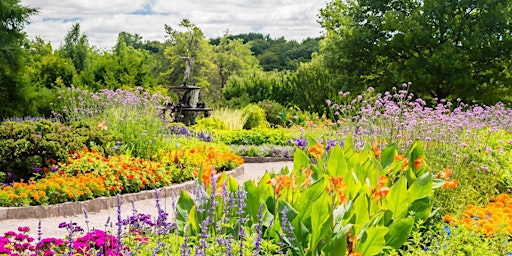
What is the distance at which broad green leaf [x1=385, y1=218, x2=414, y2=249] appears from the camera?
379 centimetres

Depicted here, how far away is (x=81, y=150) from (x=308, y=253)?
18.2 feet

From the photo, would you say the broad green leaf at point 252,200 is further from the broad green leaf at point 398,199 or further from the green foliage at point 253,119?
the green foliage at point 253,119

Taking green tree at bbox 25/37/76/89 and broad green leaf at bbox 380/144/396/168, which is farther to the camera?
green tree at bbox 25/37/76/89

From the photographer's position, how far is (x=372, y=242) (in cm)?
353

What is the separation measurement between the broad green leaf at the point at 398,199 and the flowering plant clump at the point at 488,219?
467 mm

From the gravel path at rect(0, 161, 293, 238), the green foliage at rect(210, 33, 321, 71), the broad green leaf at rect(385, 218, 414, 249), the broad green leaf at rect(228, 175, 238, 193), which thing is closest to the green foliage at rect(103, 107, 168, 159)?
the gravel path at rect(0, 161, 293, 238)

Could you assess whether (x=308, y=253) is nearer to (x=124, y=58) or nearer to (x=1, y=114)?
(x=1, y=114)

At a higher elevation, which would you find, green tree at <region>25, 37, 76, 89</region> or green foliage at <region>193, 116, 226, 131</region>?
green tree at <region>25, 37, 76, 89</region>

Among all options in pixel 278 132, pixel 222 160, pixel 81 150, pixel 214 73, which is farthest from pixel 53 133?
pixel 214 73

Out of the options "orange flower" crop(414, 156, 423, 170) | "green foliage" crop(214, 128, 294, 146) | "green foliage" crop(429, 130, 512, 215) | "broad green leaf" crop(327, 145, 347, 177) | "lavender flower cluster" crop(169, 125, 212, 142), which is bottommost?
"green foliage" crop(214, 128, 294, 146)

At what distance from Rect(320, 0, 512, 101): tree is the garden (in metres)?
7.52

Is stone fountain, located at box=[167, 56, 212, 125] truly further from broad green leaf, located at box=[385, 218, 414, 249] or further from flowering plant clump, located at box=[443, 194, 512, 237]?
broad green leaf, located at box=[385, 218, 414, 249]

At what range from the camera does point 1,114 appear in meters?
16.9

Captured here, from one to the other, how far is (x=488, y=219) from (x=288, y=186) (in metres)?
1.83
